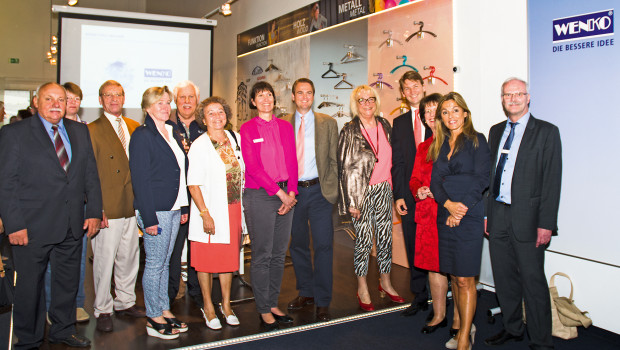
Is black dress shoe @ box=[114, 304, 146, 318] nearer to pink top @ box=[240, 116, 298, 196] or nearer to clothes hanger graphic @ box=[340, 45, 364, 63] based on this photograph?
pink top @ box=[240, 116, 298, 196]

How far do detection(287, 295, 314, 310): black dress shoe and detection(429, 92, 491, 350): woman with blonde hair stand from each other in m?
1.26

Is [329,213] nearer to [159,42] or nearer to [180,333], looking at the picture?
[180,333]

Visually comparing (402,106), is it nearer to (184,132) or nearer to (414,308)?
(414,308)

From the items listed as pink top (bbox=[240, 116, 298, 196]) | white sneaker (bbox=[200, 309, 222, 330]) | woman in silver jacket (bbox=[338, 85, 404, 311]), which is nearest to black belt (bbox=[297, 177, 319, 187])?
pink top (bbox=[240, 116, 298, 196])

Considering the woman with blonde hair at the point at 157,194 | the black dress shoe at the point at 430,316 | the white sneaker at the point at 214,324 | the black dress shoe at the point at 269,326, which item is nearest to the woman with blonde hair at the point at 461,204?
the black dress shoe at the point at 430,316

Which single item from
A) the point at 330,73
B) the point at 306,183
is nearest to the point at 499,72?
the point at 306,183

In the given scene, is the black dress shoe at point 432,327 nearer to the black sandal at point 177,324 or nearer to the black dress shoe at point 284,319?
the black dress shoe at point 284,319

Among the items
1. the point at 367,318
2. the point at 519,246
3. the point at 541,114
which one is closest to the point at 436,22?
the point at 541,114

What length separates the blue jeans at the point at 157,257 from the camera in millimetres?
3242

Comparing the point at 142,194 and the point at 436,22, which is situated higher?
the point at 436,22

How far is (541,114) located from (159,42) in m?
5.45

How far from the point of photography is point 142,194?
3.13 meters

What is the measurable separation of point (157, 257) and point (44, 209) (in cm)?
78

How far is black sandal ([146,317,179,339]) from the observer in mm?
3315
